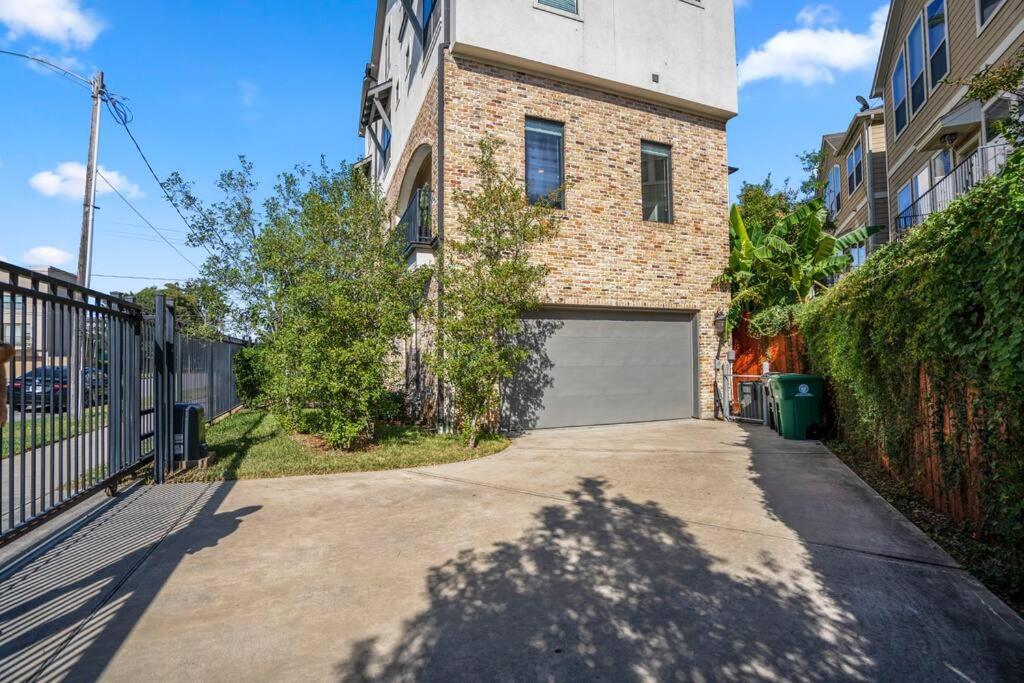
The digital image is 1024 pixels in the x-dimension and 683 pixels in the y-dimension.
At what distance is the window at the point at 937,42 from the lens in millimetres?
12414

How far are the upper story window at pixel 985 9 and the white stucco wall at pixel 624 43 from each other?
467 centimetres

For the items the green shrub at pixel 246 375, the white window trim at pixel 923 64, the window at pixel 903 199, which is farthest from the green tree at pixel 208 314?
the white window trim at pixel 923 64

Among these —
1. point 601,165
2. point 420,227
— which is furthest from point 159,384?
point 601,165

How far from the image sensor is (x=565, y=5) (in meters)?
10.7

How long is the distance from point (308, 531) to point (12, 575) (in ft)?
6.24

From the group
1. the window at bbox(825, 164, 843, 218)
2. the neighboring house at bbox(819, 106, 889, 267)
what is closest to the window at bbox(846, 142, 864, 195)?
the neighboring house at bbox(819, 106, 889, 267)

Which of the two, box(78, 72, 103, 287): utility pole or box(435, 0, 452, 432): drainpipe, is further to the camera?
box(78, 72, 103, 287): utility pole

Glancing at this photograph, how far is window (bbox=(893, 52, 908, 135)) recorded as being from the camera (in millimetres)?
14780

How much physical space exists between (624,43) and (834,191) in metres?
17.8

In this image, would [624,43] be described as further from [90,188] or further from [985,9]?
[90,188]

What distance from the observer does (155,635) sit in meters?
2.85

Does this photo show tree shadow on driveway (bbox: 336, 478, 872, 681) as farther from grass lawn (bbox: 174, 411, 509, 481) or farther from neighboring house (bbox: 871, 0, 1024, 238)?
neighboring house (bbox: 871, 0, 1024, 238)

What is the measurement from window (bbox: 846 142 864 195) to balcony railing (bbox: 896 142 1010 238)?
8007mm

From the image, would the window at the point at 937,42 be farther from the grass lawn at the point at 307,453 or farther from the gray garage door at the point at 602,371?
the grass lawn at the point at 307,453
